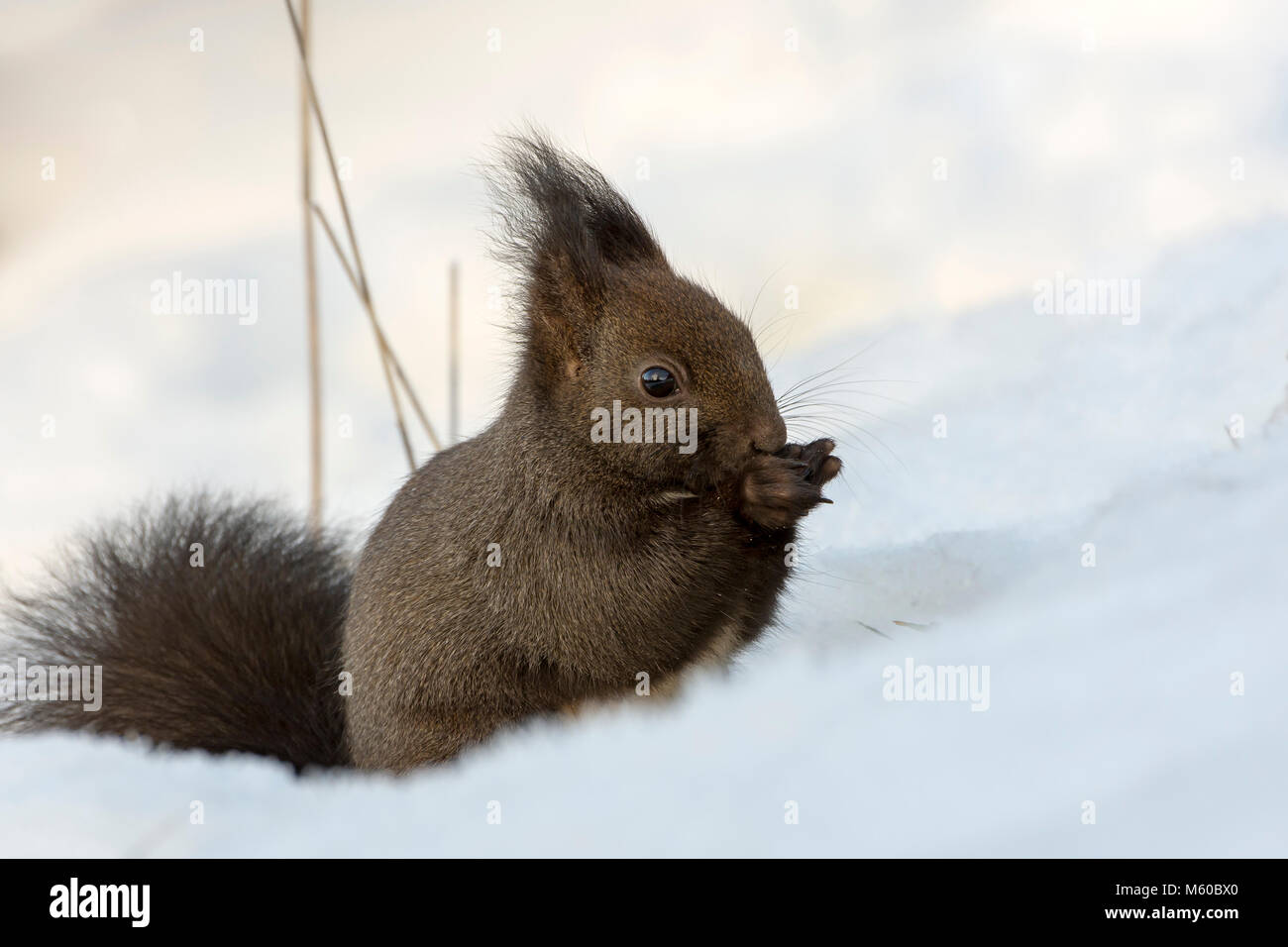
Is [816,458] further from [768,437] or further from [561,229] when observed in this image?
[561,229]

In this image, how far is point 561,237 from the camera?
8.65 ft

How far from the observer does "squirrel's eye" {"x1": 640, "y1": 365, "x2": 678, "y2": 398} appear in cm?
245

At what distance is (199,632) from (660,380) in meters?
1.38


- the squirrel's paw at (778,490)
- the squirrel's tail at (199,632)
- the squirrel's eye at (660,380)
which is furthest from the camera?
the squirrel's tail at (199,632)

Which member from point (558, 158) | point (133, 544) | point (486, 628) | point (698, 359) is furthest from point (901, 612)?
point (133, 544)

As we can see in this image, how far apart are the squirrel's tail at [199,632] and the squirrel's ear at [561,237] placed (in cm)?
105

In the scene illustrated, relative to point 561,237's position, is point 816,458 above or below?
below

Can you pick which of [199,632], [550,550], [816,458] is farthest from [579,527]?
[199,632]

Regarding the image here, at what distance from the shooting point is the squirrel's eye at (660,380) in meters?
2.45

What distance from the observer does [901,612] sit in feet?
8.70

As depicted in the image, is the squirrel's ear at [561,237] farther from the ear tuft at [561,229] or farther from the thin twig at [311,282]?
the thin twig at [311,282]

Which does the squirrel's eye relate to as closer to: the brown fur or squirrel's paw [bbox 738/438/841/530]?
the brown fur

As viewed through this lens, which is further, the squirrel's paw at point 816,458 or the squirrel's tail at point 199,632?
the squirrel's tail at point 199,632

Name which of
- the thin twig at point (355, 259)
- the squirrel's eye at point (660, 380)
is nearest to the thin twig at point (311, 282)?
the thin twig at point (355, 259)
